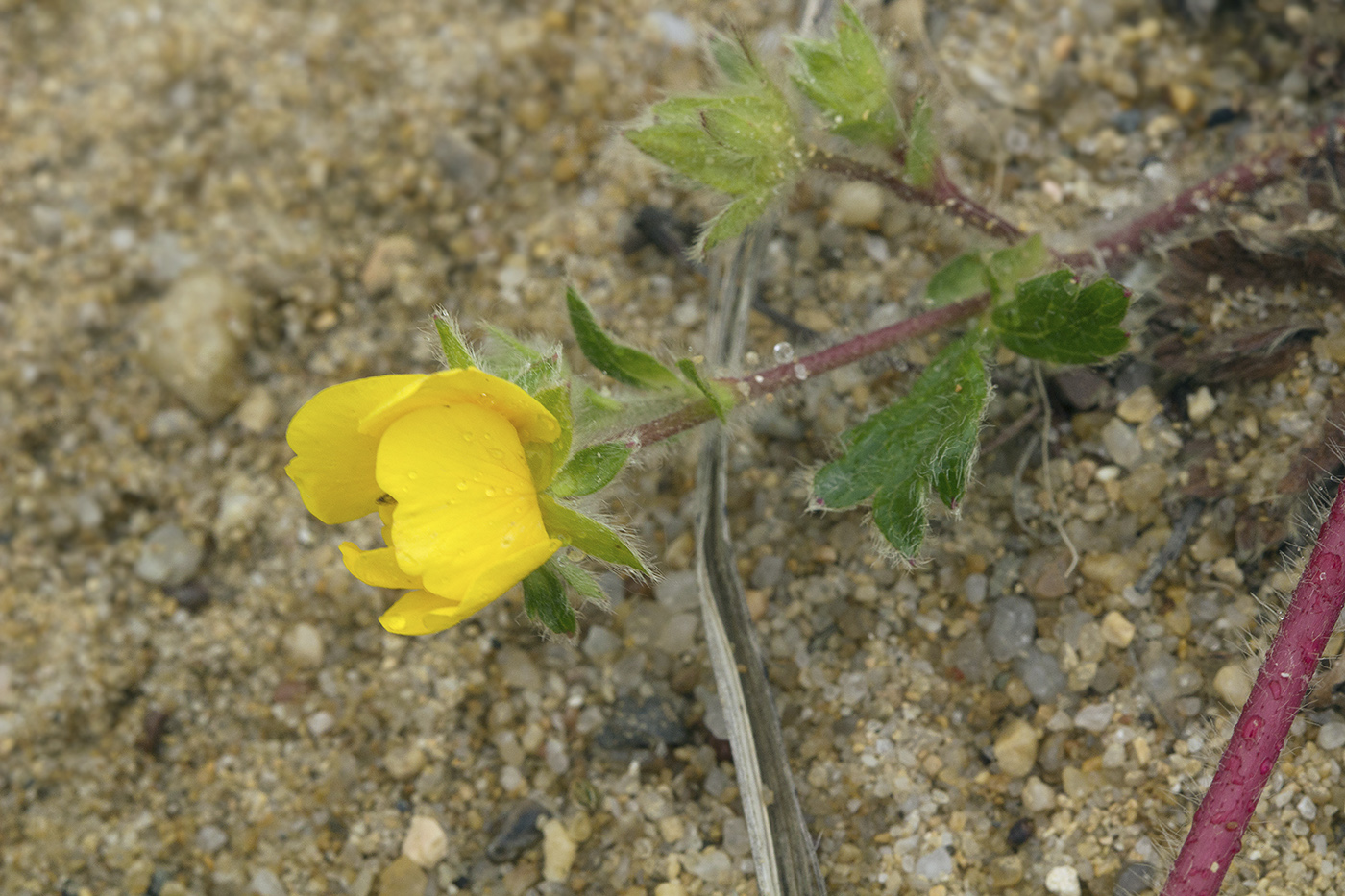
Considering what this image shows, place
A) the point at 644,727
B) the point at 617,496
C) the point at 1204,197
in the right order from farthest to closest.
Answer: the point at 1204,197 → the point at 644,727 → the point at 617,496

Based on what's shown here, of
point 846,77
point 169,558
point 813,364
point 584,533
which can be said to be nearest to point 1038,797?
point 813,364

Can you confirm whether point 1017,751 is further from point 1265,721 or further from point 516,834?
point 516,834

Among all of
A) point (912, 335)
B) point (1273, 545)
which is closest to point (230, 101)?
point (912, 335)

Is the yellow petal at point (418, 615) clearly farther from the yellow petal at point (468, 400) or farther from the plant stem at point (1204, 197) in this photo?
the plant stem at point (1204, 197)

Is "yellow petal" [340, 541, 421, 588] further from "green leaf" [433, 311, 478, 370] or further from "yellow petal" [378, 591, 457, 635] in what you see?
"green leaf" [433, 311, 478, 370]

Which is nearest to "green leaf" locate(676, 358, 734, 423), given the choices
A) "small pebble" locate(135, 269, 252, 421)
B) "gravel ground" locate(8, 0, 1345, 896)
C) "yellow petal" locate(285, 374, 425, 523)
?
"gravel ground" locate(8, 0, 1345, 896)

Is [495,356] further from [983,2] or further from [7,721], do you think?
[983,2]
